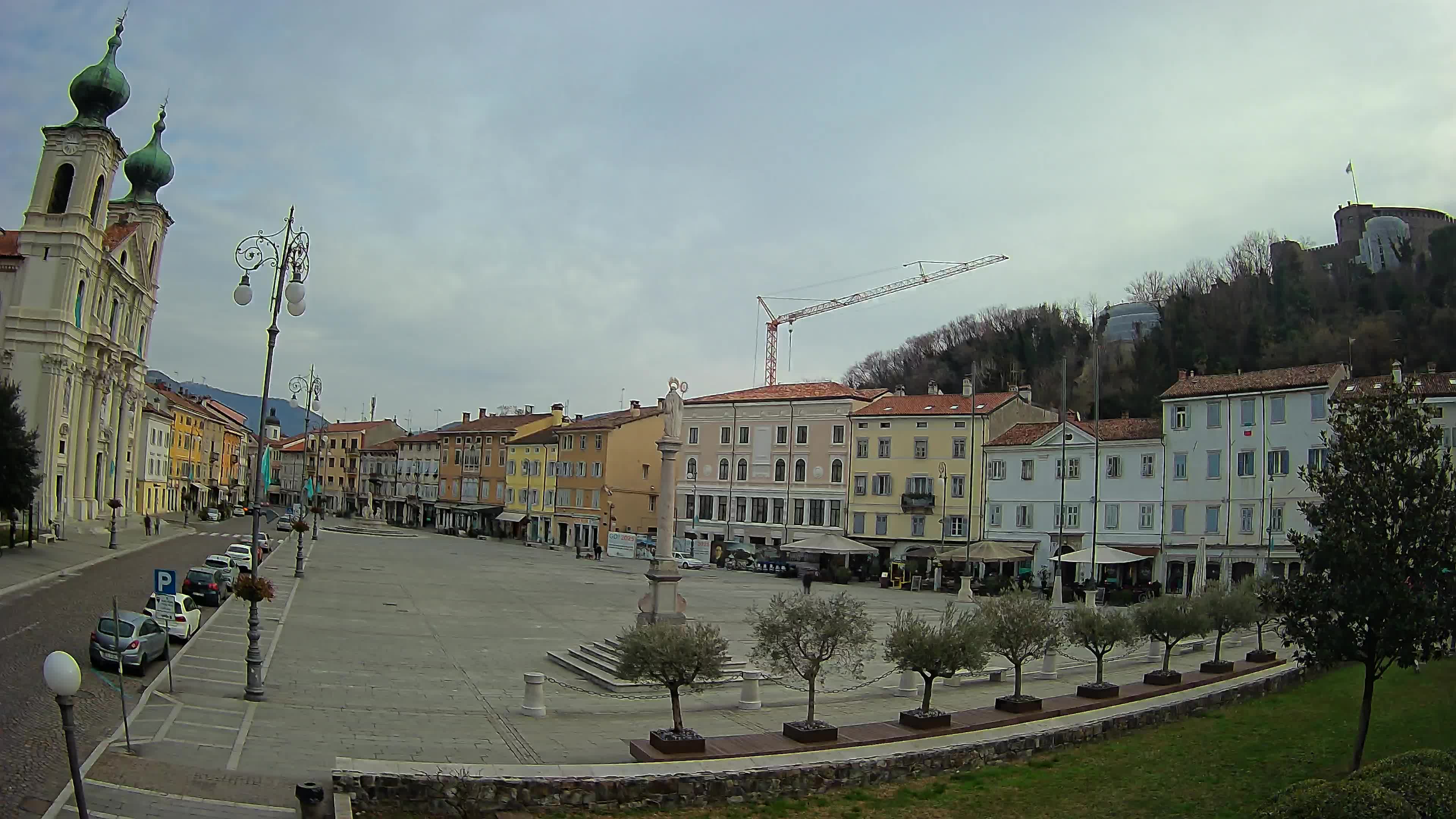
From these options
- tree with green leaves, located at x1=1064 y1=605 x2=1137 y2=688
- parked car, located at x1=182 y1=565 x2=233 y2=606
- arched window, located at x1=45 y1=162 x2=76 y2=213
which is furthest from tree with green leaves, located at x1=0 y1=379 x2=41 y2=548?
tree with green leaves, located at x1=1064 y1=605 x2=1137 y2=688

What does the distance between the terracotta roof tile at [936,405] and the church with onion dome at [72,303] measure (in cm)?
4889

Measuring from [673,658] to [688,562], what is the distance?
1929 inches

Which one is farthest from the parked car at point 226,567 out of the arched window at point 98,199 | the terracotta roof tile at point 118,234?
the terracotta roof tile at point 118,234

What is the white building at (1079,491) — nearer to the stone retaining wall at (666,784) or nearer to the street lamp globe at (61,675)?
the stone retaining wall at (666,784)

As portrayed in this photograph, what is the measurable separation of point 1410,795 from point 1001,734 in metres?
7.65

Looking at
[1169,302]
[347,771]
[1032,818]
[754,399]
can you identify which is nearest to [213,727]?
[347,771]

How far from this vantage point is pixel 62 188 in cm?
5972

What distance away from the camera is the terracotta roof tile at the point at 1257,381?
151 ft

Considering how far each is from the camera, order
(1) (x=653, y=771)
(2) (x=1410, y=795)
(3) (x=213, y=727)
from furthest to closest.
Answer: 1. (3) (x=213, y=727)
2. (1) (x=653, y=771)
3. (2) (x=1410, y=795)

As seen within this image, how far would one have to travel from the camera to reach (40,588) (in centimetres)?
3206

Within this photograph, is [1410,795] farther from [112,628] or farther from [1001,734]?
[112,628]

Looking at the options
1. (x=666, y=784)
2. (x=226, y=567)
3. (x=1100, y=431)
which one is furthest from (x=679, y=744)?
(x=1100, y=431)

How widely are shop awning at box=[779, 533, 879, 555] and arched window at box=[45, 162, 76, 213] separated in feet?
160

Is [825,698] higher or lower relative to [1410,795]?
lower
